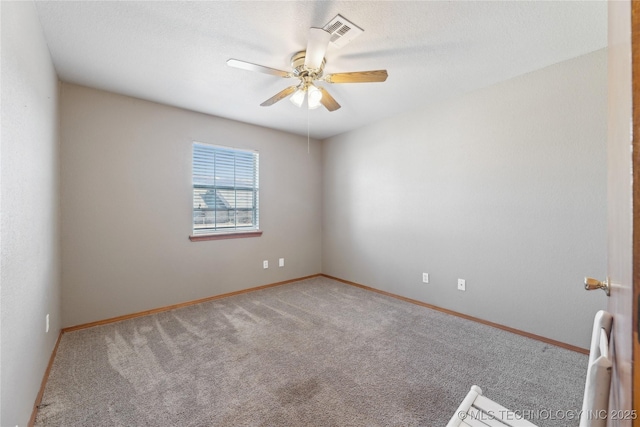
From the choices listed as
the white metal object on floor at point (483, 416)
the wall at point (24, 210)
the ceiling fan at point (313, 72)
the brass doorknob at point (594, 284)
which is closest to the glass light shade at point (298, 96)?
the ceiling fan at point (313, 72)

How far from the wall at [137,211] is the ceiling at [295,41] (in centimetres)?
37

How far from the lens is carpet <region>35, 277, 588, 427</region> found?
1515mm

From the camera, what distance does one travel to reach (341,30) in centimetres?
172

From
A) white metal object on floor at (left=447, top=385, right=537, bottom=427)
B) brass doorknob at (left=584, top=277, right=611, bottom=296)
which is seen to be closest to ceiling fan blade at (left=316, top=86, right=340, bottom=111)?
brass doorknob at (left=584, top=277, right=611, bottom=296)

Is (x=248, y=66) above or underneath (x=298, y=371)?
above

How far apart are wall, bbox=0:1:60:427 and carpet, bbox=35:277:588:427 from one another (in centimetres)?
37

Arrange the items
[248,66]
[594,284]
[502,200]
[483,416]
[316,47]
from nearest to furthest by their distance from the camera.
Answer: [594,284]
[483,416]
[316,47]
[248,66]
[502,200]

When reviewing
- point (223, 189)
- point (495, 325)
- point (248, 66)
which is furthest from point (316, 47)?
point (495, 325)

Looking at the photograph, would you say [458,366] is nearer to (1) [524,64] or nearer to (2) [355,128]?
(1) [524,64]

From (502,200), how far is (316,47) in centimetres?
220

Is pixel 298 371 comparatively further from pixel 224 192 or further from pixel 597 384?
pixel 224 192

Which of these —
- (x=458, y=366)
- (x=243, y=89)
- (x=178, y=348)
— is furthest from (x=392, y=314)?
(x=243, y=89)

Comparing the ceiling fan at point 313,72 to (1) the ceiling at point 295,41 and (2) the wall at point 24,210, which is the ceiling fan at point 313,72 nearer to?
(1) the ceiling at point 295,41

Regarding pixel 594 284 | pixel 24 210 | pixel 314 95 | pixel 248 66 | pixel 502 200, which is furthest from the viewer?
pixel 502 200
